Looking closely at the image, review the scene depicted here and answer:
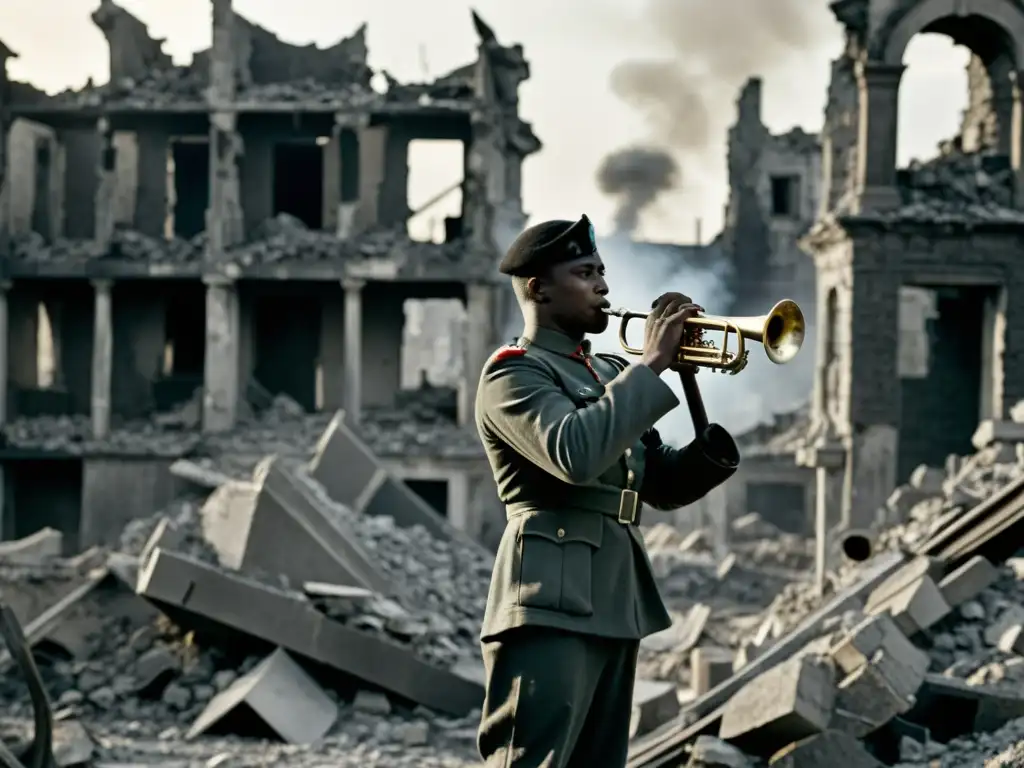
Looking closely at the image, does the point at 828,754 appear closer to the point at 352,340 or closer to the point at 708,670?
the point at 708,670

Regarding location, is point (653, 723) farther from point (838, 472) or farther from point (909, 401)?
point (909, 401)

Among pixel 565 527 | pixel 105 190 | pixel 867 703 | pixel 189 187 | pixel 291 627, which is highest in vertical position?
pixel 189 187

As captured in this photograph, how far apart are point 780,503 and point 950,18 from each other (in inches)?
563

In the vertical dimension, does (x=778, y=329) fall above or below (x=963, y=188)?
below

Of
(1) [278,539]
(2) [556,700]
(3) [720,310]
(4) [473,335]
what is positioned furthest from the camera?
(3) [720,310]

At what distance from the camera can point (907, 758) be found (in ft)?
24.6

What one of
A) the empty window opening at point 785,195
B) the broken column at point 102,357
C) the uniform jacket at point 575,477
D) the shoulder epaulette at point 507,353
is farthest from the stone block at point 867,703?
the empty window opening at point 785,195

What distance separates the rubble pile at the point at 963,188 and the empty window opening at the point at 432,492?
1055cm

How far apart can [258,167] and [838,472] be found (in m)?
14.0

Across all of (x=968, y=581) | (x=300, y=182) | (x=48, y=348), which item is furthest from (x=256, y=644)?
(x=48, y=348)

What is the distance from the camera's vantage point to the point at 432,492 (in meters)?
27.0

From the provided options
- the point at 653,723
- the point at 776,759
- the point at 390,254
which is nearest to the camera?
the point at 776,759

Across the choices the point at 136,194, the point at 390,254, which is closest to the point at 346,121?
the point at 390,254

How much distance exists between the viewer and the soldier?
374 centimetres
